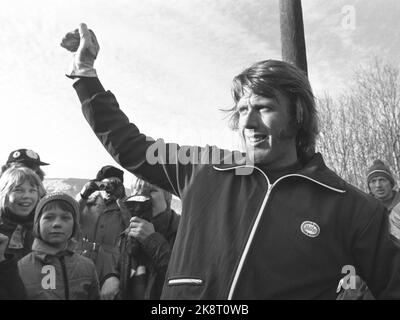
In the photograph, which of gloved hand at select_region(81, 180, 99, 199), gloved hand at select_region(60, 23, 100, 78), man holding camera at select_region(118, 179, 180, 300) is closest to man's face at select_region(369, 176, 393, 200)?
man holding camera at select_region(118, 179, 180, 300)

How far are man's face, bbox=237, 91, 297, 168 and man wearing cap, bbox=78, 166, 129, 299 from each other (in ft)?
5.13

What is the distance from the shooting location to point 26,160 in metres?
3.84

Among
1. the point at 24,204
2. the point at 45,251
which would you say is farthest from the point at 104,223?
the point at 45,251

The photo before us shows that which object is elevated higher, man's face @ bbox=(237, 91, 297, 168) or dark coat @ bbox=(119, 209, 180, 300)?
man's face @ bbox=(237, 91, 297, 168)

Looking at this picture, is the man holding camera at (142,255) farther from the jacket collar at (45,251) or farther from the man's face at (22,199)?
the man's face at (22,199)

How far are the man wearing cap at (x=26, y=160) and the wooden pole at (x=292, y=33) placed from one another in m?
2.39

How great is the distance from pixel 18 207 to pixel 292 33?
2.79 meters

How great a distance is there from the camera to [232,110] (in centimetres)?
178

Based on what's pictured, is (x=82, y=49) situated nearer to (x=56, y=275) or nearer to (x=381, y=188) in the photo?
(x=56, y=275)

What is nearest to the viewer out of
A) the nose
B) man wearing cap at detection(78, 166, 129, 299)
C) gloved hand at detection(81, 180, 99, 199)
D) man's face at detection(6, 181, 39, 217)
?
the nose

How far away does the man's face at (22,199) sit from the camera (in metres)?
3.01

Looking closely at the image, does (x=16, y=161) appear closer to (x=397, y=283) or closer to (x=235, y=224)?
(x=235, y=224)

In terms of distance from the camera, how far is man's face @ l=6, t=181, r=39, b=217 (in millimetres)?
3010

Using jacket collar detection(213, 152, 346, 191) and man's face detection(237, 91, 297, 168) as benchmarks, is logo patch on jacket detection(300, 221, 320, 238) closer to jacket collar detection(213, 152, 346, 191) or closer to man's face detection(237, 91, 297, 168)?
jacket collar detection(213, 152, 346, 191)
